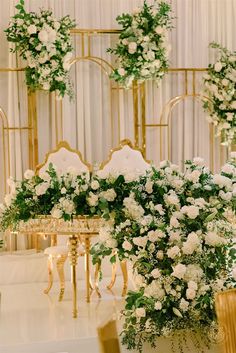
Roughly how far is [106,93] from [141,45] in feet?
2.73

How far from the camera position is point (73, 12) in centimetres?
797

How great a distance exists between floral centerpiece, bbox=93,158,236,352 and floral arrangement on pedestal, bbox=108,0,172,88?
12.6 ft

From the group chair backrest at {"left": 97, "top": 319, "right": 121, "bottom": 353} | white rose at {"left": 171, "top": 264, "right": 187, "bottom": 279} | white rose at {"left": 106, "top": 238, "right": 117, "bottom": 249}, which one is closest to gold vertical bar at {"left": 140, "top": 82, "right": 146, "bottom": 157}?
white rose at {"left": 106, "top": 238, "right": 117, "bottom": 249}

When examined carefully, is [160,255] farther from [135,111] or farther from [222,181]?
[135,111]

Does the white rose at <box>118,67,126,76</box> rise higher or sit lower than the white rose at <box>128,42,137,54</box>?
lower

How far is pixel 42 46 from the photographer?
23.6 feet

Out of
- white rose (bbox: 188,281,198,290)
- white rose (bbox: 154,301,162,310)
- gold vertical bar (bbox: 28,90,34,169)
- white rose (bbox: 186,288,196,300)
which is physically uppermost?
gold vertical bar (bbox: 28,90,34,169)

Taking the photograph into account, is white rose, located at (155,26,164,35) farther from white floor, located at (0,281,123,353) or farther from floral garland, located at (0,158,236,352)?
floral garland, located at (0,158,236,352)

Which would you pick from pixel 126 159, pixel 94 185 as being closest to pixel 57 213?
pixel 94 185

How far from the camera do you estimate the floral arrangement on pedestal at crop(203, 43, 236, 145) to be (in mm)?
8023

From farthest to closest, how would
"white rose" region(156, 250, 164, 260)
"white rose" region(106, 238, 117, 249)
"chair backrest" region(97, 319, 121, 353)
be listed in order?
"white rose" region(106, 238, 117, 249) → "white rose" region(156, 250, 164, 260) → "chair backrest" region(97, 319, 121, 353)

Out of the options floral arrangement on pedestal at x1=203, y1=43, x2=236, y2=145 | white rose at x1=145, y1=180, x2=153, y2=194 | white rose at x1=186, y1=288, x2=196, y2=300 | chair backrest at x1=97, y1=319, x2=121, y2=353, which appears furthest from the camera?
floral arrangement on pedestal at x1=203, y1=43, x2=236, y2=145

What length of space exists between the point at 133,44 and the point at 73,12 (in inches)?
37.7

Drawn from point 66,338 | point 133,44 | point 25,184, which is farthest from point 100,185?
point 133,44
